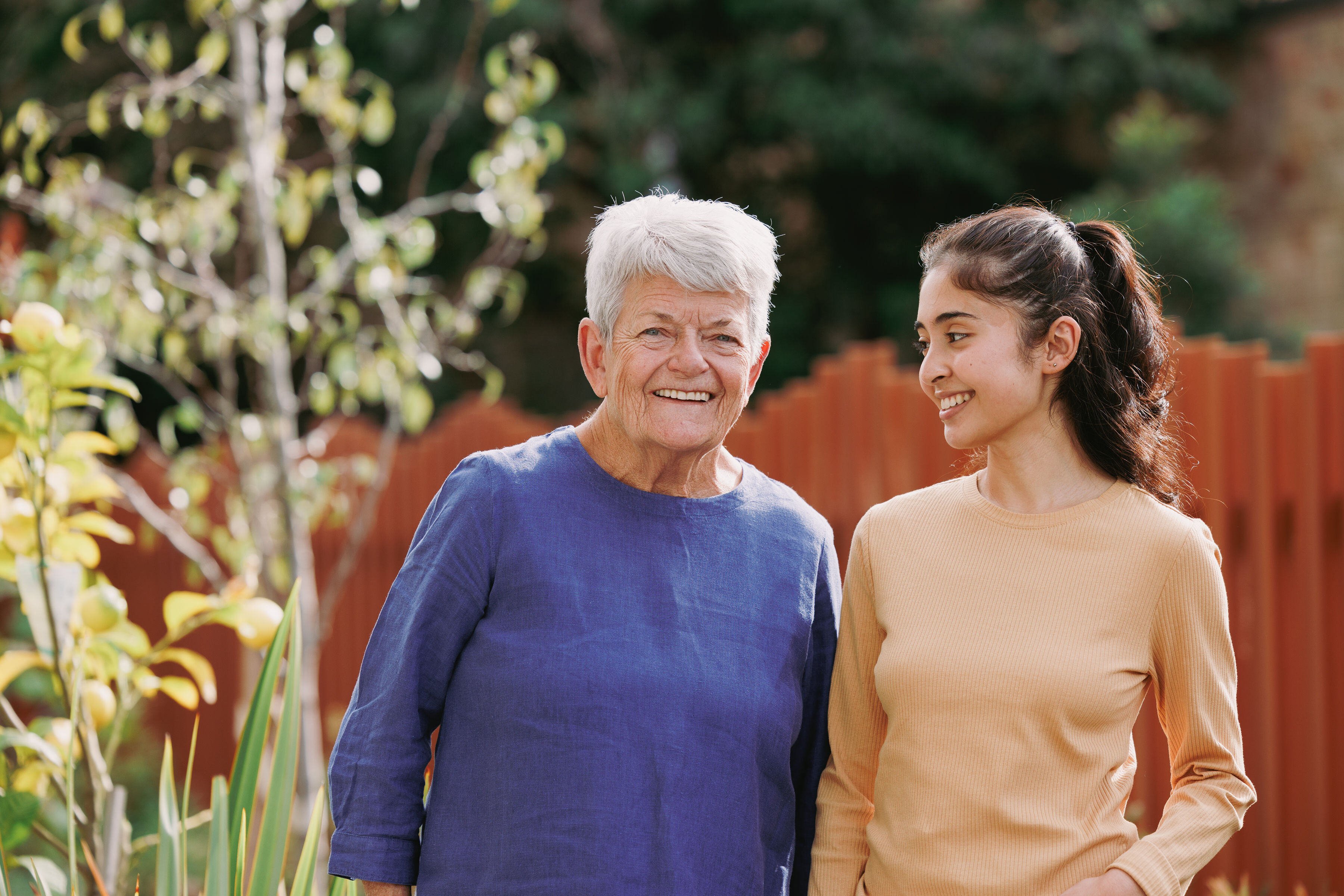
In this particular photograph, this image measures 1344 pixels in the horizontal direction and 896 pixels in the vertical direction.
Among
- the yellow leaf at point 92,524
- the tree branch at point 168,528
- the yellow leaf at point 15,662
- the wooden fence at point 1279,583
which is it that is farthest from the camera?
the tree branch at point 168,528

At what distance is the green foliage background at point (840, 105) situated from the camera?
900 cm

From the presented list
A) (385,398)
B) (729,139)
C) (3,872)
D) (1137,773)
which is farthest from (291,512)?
(729,139)

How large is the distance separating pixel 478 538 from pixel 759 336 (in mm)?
531

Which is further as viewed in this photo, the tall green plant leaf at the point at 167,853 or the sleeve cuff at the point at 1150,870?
the tall green plant leaf at the point at 167,853

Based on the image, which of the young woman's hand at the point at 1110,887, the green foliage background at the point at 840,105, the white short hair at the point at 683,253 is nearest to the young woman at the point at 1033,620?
the young woman's hand at the point at 1110,887

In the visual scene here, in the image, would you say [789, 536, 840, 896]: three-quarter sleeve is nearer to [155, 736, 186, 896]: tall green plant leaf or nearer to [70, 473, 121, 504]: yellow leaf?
[155, 736, 186, 896]: tall green plant leaf

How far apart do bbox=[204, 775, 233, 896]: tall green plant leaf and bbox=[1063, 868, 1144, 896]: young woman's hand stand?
121cm

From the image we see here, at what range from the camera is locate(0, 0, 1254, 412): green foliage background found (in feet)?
29.5

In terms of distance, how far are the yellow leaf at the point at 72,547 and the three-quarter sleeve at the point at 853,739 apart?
129 cm

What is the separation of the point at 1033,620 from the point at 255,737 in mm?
1263

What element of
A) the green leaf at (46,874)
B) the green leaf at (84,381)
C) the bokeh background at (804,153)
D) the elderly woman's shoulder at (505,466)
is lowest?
the green leaf at (46,874)

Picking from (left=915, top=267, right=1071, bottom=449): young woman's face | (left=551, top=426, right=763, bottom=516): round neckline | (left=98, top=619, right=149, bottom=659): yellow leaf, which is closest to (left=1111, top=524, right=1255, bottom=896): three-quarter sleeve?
(left=915, top=267, right=1071, bottom=449): young woman's face

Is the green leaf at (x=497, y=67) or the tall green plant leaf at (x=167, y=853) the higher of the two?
the green leaf at (x=497, y=67)

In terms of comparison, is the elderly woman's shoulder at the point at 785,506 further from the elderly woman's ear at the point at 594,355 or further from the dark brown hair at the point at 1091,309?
the dark brown hair at the point at 1091,309
